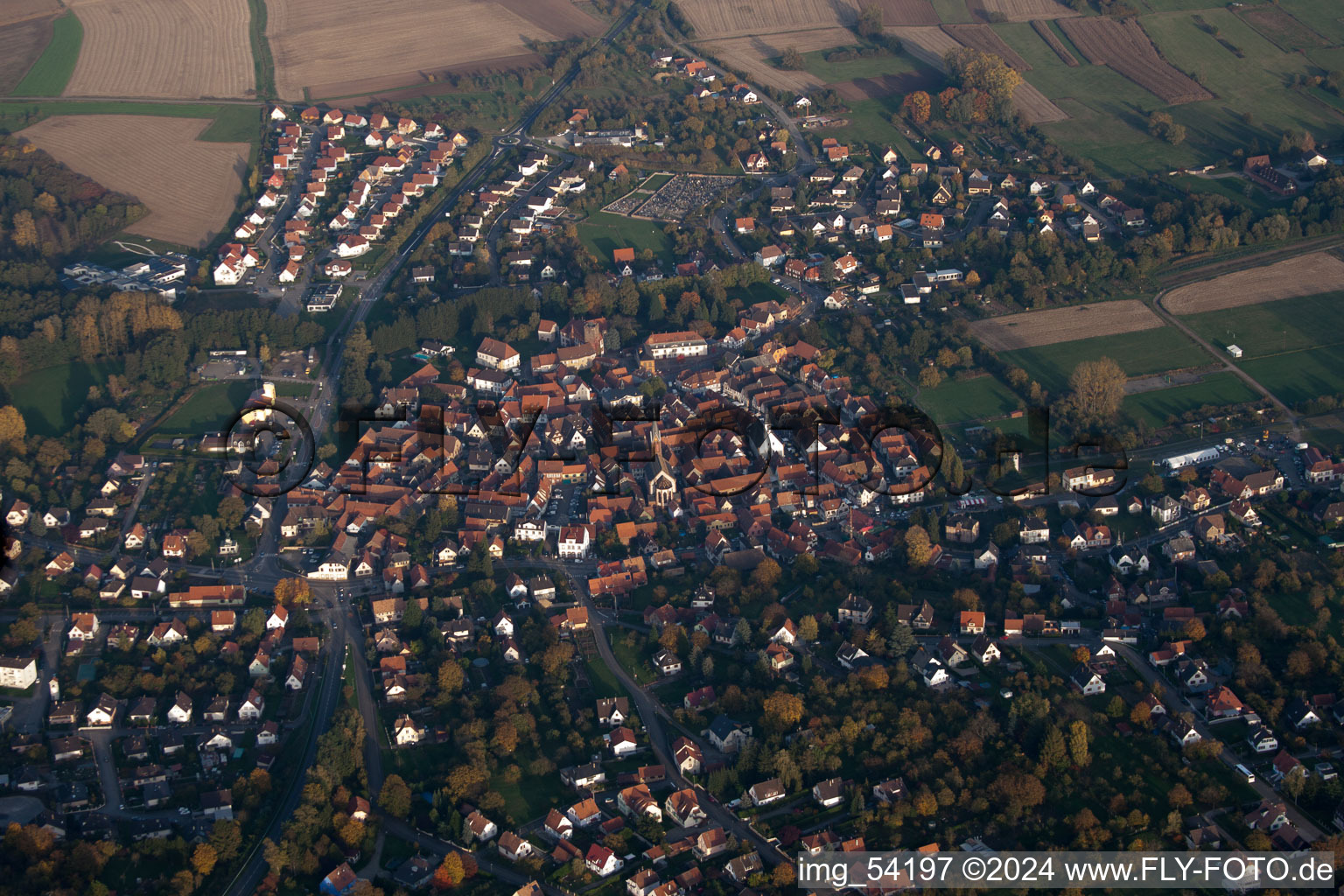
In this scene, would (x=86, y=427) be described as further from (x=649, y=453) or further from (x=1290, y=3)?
(x=1290, y=3)

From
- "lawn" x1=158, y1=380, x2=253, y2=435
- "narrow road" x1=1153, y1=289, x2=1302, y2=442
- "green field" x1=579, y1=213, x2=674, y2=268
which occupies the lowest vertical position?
"lawn" x1=158, y1=380, x2=253, y2=435

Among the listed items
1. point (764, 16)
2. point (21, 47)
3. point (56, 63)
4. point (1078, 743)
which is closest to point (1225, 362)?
point (1078, 743)

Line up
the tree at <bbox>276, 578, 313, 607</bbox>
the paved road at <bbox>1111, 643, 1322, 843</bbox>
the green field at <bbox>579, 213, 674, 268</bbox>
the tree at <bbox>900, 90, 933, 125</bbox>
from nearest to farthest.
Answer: the paved road at <bbox>1111, 643, 1322, 843</bbox>, the tree at <bbox>276, 578, 313, 607</bbox>, the green field at <bbox>579, 213, 674, 268</bbox>, the tree at <bbox>900, 90, 933, 125</bbox>

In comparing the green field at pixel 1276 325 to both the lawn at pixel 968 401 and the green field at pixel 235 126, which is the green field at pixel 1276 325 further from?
the green field at pixel 235 126

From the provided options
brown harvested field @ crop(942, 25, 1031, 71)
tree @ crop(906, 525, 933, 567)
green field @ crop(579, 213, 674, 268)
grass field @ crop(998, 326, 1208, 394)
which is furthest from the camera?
brown harvested field @ crop(942, 25, 1031, 71)

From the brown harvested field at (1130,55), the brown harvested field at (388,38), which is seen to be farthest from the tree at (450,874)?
the brown harvested field at (1130,55)

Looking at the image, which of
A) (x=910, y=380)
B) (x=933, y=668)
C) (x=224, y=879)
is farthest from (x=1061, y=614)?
(x=224, y=879)

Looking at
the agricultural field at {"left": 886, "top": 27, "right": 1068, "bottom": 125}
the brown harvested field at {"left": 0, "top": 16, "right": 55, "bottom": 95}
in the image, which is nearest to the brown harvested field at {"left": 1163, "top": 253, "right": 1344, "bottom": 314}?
the agricultural field at {"left": 886, "top": 27, "right": 1068, "bottom": 125}

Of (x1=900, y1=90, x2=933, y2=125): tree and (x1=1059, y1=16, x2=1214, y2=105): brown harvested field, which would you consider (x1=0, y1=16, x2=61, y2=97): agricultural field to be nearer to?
(x1=900, y1=90, x2=933, y2=125): tree
